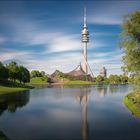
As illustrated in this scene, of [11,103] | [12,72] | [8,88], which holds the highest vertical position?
[12,72]

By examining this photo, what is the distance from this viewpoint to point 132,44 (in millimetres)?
42250

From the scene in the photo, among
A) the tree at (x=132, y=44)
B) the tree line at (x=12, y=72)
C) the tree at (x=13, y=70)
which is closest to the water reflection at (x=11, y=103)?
the tree at (x=132, y=44)

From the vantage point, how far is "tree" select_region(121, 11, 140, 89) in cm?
4100

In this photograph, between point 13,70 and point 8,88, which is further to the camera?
point 13,70

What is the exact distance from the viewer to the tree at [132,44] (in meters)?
41.0

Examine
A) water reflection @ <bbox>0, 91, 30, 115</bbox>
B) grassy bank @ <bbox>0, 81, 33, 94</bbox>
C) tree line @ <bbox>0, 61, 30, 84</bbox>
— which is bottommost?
water reflection @ <bbox>0, 91, 30, 115</bbox>

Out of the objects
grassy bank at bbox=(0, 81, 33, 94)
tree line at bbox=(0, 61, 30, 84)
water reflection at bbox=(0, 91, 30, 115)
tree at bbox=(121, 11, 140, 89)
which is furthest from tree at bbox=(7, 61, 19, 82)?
tree at bbox=(121, 11, 140, 89)

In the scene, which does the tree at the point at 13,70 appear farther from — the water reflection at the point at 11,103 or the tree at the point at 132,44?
the tree at the point at 132,44

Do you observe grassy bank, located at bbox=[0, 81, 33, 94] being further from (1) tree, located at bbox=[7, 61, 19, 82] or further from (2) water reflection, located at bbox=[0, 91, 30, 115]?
(2) water reflection, located at bbox=[0, 91, 30, 115]

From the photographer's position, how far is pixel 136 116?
39688 mm

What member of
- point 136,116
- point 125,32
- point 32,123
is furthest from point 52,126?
point 125,32

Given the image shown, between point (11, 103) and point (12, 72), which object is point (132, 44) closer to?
point (11, 103)

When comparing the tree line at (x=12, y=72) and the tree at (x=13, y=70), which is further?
the tree at (x=13, y=70)

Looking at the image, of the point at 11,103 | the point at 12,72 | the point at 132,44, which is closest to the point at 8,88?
the point at 12,72
